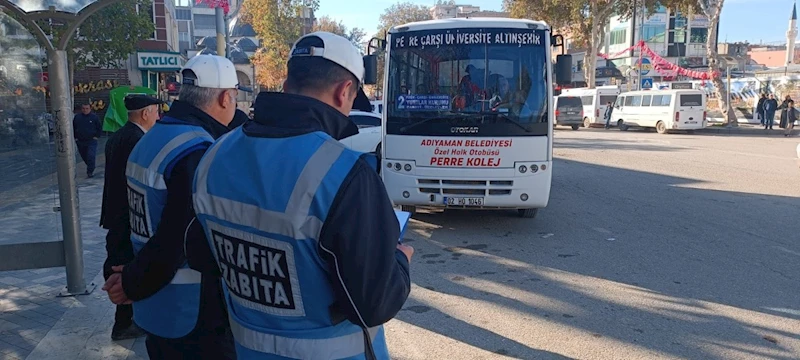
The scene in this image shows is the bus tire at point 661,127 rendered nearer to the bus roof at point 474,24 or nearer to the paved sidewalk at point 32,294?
the bus roof at point 474,24

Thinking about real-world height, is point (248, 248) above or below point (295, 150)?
below

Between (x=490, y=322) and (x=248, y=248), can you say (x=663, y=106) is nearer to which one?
(x=490, y=322)

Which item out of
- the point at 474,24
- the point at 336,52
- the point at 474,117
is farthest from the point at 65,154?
the point at 474,24

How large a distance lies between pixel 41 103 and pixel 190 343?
153 inches

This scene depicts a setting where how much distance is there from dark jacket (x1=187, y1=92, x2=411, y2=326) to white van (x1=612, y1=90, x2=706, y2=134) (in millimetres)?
28201

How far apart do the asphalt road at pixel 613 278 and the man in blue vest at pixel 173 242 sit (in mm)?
2048

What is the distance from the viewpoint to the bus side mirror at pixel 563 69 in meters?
8.09

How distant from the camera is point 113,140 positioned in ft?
12.3

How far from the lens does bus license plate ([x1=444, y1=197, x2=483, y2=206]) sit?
309 inches

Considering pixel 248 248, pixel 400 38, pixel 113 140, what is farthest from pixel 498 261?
pixel 248 248

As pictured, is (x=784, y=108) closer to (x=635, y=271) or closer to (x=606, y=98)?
(x=606, y=98)

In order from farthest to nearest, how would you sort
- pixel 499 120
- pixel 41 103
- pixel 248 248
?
pixel 499 120 → pixel 41 103 → pixel 248 248

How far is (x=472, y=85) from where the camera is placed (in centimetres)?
797

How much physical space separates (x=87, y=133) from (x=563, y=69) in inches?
395
